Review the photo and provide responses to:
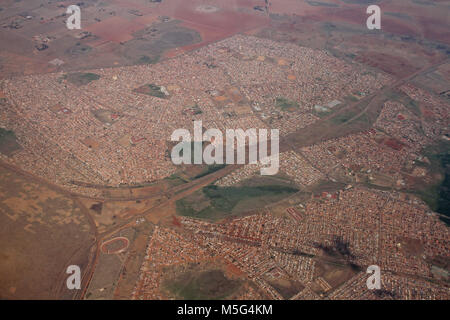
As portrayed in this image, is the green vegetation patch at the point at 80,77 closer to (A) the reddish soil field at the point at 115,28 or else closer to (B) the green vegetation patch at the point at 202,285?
(A) the reddish soil field at the point at 115,28

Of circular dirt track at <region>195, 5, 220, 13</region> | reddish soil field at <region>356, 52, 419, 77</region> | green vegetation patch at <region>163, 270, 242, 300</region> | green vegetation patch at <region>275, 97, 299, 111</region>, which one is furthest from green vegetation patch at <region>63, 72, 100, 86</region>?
reddish soil field at <region>356, 52, 419, 77</region>

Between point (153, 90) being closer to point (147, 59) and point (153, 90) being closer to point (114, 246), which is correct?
point (147, 59)

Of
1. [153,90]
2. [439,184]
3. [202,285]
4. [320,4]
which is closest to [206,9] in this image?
[320,4]

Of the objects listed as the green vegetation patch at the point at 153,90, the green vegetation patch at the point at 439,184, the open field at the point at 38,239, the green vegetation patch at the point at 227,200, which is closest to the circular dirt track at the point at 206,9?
the green vegetation patch at the point at 153,90
